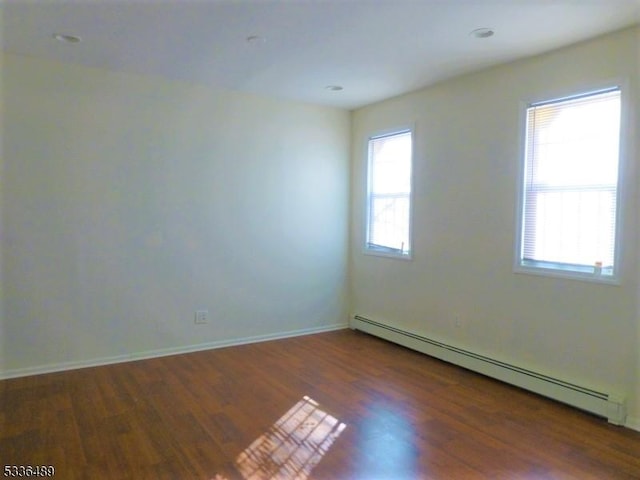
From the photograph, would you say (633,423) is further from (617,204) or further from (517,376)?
(617,204)

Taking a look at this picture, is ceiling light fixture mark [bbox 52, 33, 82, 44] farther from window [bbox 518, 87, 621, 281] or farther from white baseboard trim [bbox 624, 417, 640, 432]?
white baseboard trim [bbox 624, 417, 640, 432]

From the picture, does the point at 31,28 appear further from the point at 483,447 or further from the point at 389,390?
the point at 483,447

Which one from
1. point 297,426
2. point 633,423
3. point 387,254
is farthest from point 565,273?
point 297,426

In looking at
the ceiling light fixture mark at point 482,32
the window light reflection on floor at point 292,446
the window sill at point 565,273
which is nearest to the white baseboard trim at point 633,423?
the window sill at point 565,273

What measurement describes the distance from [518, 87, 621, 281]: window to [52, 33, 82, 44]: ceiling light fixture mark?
3.38m

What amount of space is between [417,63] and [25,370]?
4.07 m

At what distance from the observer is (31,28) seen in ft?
9.87

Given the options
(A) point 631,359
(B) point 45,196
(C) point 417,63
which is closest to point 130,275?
(B) point 45,196

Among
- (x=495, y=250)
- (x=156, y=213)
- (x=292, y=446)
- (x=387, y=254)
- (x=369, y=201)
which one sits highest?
(x=369, y=201)

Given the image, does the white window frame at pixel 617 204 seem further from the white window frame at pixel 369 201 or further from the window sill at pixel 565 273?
the white window frame at pixel 369 201

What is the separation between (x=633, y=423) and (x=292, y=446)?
2.19 m

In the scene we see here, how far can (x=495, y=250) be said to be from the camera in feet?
12.3

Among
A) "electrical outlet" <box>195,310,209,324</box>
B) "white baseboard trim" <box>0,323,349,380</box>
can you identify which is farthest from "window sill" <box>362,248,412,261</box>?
"electrical outlet" <box>195,310,209,324</box>

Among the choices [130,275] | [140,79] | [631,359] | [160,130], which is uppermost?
[140,79]
